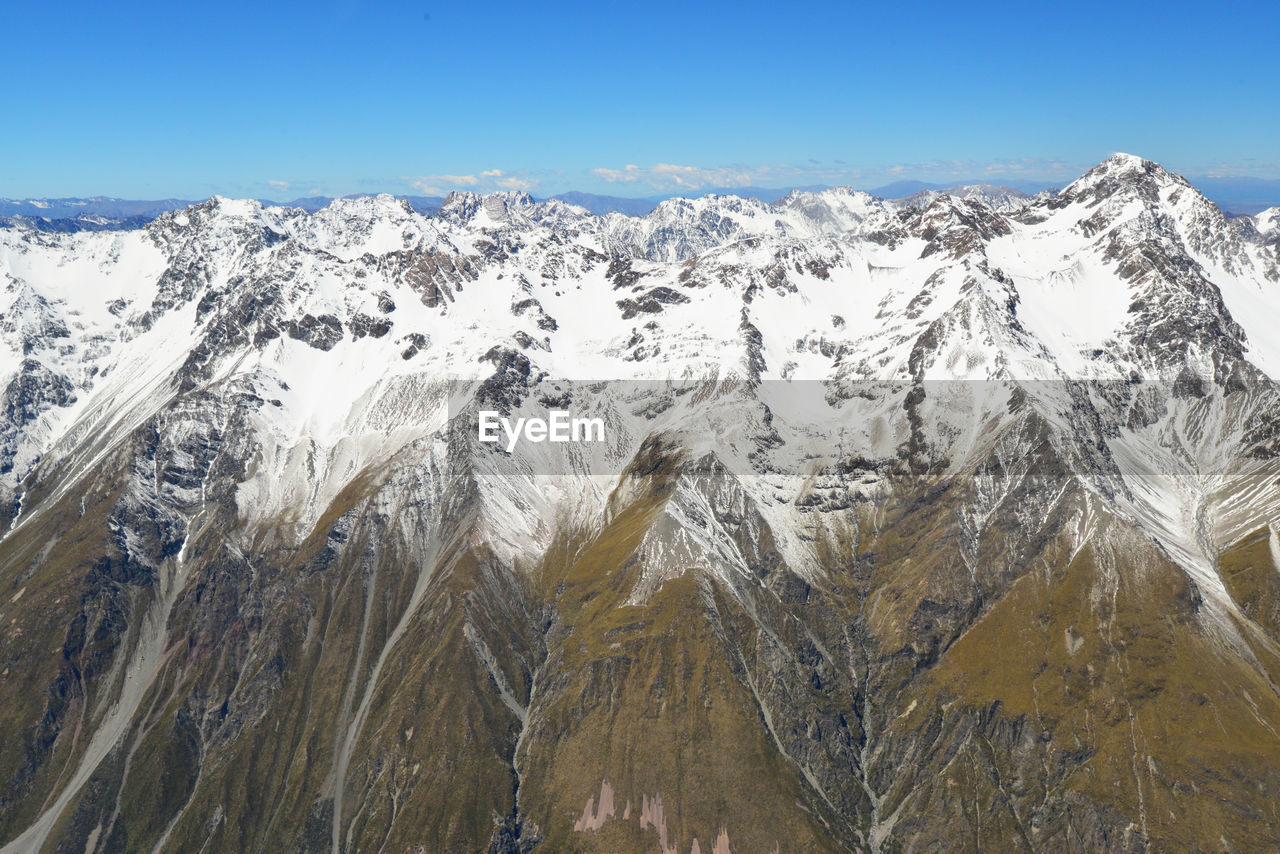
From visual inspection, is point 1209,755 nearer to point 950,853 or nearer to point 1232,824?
point 1232,824

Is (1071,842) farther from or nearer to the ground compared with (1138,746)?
nearer to the ground

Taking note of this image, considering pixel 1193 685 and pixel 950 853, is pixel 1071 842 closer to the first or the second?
pixel 950 853

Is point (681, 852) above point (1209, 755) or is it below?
below

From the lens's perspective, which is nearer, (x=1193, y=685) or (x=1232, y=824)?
(x=1232, y=824)

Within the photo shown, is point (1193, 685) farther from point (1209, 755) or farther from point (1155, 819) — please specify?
point (1155, 819)

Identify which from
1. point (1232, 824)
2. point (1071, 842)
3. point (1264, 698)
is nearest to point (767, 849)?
point (1071, 842)

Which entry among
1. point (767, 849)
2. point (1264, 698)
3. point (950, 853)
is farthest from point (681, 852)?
point (1264, 698)

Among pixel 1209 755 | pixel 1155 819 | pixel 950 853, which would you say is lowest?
pixel 950 853
